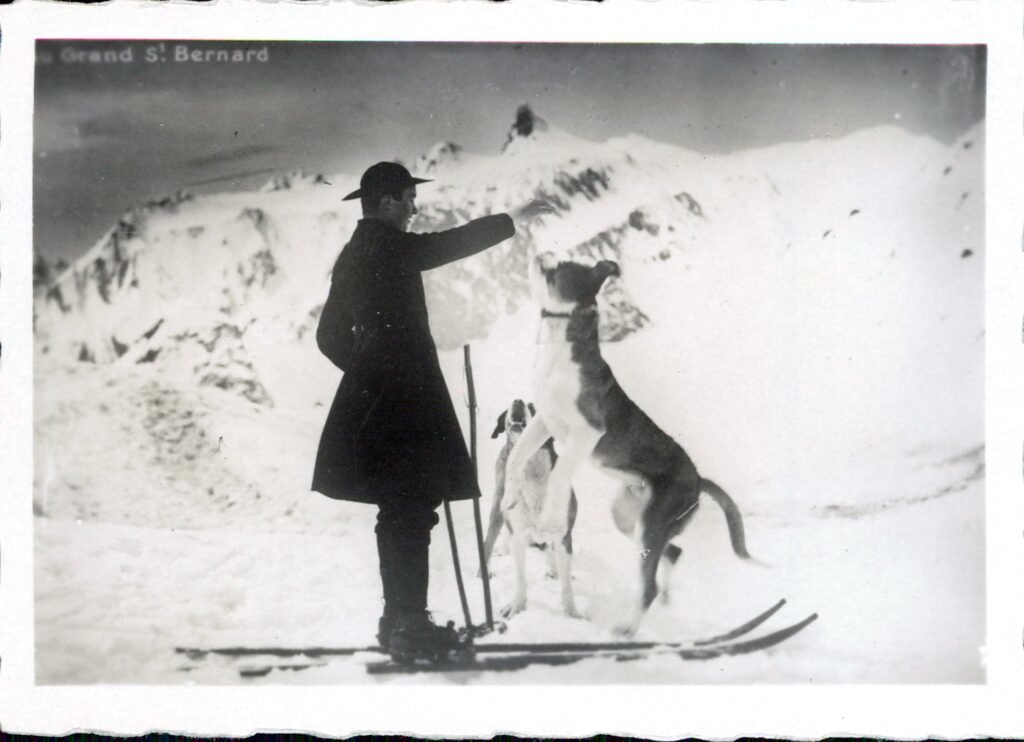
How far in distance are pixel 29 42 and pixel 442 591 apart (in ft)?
5.87

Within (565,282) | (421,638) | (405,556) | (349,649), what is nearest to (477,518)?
(405,556)

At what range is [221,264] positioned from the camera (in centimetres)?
265

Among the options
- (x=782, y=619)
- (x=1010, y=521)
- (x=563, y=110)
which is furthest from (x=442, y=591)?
(x=1010, y=521)

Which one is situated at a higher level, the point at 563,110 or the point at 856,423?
the point at 563,110

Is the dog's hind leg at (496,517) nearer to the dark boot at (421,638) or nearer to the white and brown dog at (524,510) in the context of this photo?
the white and brown dog at (524,510)

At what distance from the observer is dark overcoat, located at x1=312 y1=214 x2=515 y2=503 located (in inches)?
103

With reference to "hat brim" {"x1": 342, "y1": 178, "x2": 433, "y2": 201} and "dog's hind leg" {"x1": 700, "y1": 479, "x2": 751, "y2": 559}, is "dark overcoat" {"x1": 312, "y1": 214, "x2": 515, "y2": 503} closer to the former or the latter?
"hat brim" {"x1": 342, "y1": 178, "x2": 433, "y2": 201}

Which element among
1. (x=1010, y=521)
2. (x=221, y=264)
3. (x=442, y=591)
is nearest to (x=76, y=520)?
(x=221, y=264)

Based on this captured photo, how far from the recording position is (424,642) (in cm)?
260

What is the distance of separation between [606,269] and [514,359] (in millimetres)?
338

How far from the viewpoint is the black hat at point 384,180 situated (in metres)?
2.64

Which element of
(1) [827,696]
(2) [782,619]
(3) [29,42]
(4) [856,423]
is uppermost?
(3) [29,42]

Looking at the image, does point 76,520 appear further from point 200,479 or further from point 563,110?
point 563,110

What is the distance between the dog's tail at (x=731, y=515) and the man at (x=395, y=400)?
2.02 feet
